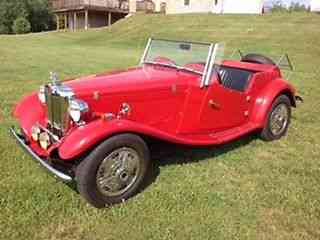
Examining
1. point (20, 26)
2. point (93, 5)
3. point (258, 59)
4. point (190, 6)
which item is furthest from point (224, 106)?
point (20, 26)

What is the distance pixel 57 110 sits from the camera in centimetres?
361

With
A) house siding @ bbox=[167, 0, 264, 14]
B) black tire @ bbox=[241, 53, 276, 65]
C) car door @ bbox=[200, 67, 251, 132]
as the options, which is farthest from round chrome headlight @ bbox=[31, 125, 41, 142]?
house siding @ bbox=[167, 0, 264, 14]

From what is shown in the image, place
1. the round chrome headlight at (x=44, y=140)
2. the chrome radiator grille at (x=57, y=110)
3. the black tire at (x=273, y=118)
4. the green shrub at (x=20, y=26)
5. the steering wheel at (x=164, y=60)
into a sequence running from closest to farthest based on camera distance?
the chrome radiator grille at (x=57, y=110), the round chrome headlight at (x=44, y=140), the steering wheel at (x=164, y=60), the black tire at (x=273, y=118), the green shrub at (x=20, y=26)

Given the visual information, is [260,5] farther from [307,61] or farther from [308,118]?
[308,118]

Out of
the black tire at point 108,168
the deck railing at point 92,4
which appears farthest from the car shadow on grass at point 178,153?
the deck railing at point 92,4

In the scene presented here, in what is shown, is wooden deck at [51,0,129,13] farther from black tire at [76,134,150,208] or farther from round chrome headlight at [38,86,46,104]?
Result: black tire at [76,134,150,208]

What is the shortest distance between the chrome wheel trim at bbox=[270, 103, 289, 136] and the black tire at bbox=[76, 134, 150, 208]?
2461mm

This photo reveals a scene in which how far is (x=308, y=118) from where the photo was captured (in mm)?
6590

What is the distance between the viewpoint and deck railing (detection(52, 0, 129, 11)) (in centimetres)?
3292

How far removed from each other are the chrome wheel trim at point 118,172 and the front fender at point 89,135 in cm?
20

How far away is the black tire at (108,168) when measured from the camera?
10.7 feet

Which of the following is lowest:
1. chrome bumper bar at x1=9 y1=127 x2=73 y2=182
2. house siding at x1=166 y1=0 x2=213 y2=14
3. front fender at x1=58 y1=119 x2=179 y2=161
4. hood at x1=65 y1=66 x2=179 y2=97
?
chrome bumper bar at x1=9 y1=127 x2=73 y2=182

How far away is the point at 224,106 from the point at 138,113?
4.16 ft

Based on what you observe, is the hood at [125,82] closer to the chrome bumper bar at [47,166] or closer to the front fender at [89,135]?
the front fender at [89,135]
